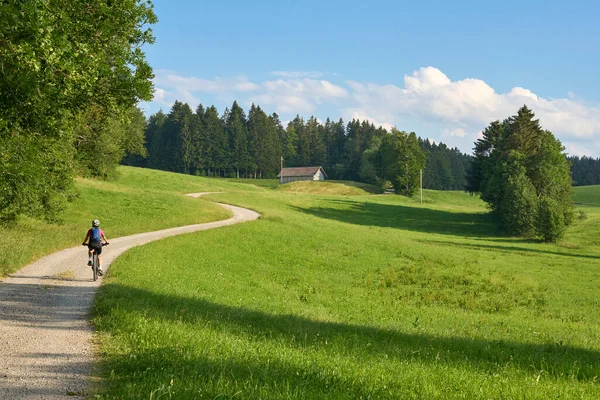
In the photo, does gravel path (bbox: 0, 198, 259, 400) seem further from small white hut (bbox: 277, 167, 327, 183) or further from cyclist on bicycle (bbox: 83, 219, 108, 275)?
small white hut (bbox: 277, 167, 327, 183)

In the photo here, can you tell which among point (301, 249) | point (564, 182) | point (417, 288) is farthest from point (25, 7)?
point (564, 182)

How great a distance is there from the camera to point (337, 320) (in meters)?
14.5

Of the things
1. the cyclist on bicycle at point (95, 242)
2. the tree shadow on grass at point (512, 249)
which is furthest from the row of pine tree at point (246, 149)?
the cyclist on bicycle at point (95, 242)

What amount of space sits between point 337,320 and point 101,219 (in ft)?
99.7

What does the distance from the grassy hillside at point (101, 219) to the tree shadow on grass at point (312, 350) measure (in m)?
9.59

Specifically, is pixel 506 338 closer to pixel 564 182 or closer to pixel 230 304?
pixel 230 304

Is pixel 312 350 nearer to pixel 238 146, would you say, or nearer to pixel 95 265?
pixel 95 265

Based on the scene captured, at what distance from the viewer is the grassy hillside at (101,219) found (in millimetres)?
21336

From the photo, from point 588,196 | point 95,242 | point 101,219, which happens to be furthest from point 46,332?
point 588,196

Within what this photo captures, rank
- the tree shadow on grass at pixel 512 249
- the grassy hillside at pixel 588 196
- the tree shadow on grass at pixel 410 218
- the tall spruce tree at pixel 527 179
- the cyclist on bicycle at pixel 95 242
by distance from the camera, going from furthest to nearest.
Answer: the grassy hillside at pixel 588 196, the tree shadow on grass at pixel 410 218, the tall spruce tree at pixel 527 179, the tree shadow on grass at pixel 512 249, the cyclist on bicycle at pixel 95 242

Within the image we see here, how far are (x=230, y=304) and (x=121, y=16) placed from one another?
1000 cm

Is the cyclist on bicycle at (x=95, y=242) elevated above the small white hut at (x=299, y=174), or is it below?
below

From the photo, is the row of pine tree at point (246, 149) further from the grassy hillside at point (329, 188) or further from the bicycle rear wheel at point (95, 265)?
the bicycle rear wheel at point (95, 265)

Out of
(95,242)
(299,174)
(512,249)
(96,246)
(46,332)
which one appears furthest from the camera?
(299,174)
